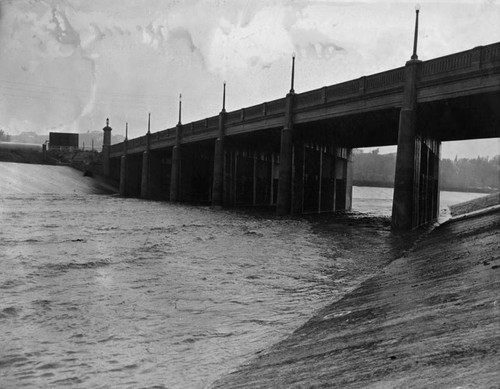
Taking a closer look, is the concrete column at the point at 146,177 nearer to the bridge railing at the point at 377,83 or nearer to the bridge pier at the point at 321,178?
the bridge railing at the point at 377,83

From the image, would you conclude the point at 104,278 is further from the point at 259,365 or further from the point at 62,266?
the point at 259,365

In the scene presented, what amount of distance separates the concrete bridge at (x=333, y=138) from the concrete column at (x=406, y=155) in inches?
2.2

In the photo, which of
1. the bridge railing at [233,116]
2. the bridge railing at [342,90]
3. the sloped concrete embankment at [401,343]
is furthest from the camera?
the bridge railing at [233,116]

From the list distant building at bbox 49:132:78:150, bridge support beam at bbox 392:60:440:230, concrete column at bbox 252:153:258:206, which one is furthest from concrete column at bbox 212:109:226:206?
distant building at bbox 49:132:78:150

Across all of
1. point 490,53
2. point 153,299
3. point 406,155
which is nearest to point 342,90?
point 406,155

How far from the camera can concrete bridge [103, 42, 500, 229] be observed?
2345 centimetres

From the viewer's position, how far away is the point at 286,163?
123 ft

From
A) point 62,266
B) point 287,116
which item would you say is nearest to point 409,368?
point 62,266

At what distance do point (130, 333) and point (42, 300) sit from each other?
290 cm

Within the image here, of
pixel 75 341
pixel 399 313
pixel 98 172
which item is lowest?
pixel 75 341

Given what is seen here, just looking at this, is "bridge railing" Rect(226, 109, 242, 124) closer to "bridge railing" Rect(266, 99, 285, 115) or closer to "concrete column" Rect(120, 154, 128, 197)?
"bridge railing" Rect(266, 99, 285, 115)

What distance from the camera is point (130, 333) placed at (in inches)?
281

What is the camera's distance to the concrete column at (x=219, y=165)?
4775cm

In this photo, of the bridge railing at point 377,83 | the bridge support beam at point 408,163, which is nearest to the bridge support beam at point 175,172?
the bridge railing at point 377,83
